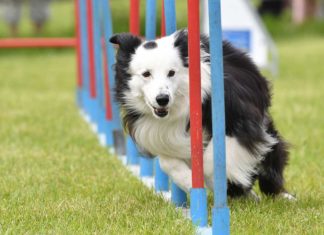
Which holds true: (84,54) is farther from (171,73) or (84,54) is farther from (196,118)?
(196,118)

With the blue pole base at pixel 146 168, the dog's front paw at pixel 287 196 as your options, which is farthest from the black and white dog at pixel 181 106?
the blue pole base at pixel 146 168

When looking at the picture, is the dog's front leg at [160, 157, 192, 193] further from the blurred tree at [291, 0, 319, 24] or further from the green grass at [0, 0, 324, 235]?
the blurred tree at [291, 0, 319, 24]

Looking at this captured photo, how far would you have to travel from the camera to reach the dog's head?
4520mm

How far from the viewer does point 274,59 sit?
15258mm

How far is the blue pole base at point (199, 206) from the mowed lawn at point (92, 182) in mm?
58

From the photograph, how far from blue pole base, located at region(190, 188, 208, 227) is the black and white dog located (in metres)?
0.40

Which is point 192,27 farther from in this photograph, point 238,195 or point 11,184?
point 11,184

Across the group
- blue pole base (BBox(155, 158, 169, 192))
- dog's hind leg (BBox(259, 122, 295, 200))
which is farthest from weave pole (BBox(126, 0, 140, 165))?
dog's hind leg (BBox(259, 122, 295, 200))

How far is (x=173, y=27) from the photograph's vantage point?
4836mm

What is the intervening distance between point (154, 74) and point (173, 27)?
401 millimetres

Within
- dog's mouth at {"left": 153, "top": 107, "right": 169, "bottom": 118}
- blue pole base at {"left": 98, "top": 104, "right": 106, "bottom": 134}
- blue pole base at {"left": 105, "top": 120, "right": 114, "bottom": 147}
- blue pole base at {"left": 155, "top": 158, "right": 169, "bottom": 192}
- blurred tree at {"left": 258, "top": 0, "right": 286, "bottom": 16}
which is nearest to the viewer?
dog's mouth at {"left": 153, "top": 107, "right": 169, "bottom": 118}

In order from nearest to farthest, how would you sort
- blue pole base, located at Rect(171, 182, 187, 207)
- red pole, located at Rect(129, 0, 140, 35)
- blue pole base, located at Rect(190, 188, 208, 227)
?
1. blue pole base, located at Rect(190, 188, 208, 227)
2. blue pole base, located at Rect(171, 182, 187, 207)
3. red pole, located at Rect(129, 0, 140, 35)

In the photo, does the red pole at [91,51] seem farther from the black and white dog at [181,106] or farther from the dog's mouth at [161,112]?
the dog's mouth at [161,112]

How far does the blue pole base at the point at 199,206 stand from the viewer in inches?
165
